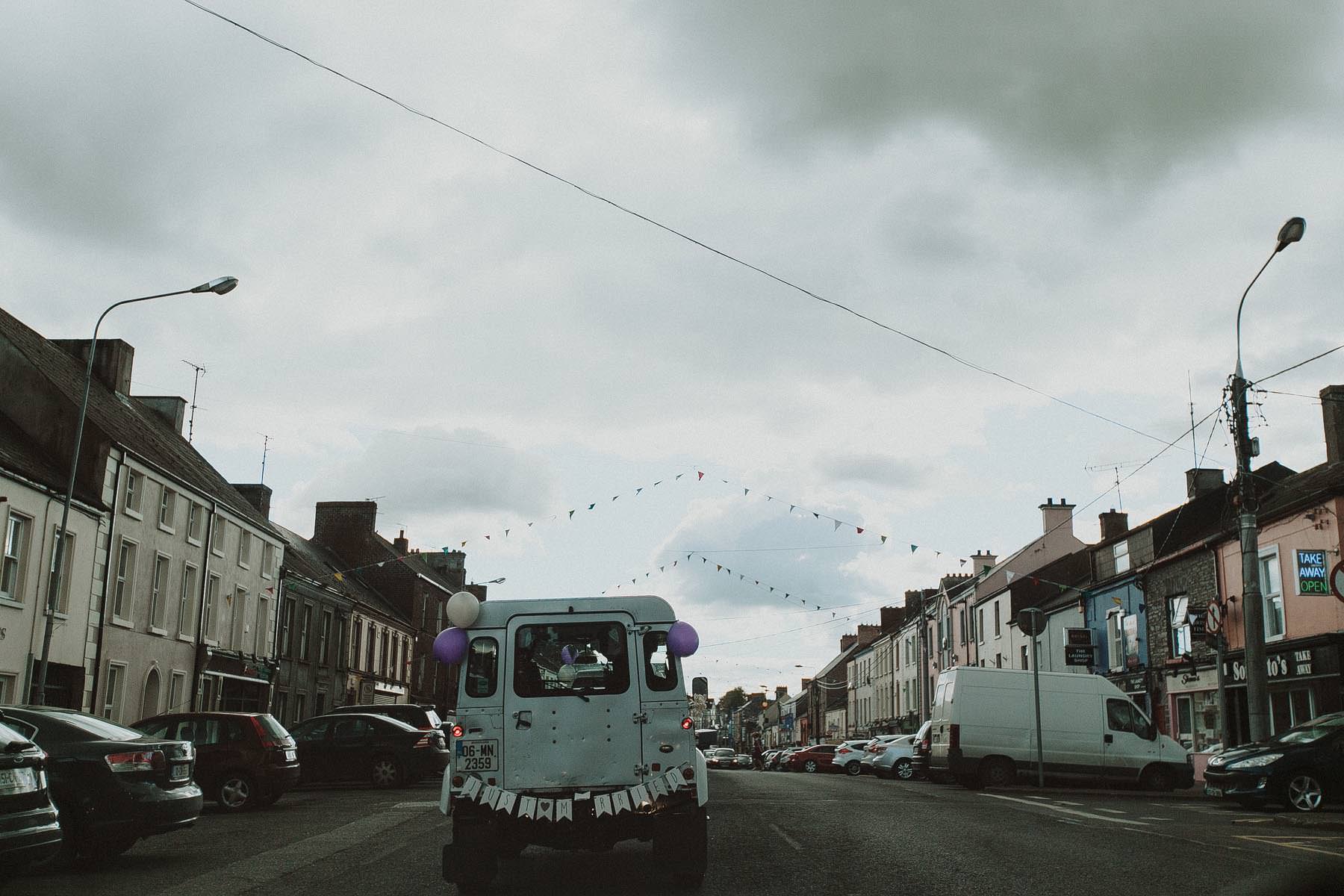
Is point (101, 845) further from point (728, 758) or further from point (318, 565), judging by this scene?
point (728, 758)

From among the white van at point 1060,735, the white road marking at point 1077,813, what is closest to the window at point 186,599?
the white van at point 1060,735

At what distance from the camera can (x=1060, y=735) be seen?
2517 centimetres

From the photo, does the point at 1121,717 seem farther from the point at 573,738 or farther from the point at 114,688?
the point at 114,688

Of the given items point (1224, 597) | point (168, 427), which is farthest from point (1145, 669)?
point (168, 427)

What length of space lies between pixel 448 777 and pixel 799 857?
135 inches

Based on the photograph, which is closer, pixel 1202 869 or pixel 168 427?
pixel 1202 869

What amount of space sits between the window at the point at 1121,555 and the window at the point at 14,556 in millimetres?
31076

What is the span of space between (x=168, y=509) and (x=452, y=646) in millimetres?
27068

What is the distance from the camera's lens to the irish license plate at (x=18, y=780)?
26.4 feet

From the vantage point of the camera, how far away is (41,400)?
29000 millimetres

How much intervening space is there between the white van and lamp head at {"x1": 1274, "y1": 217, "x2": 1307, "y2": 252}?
989 centimetres

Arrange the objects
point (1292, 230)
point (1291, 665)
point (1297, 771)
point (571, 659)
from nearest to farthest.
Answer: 1. point (571, 659)
2. point (1297, 771)
3. point (1292, 230)
4. point (1291, 665)

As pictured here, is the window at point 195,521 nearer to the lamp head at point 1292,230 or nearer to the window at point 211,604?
the window at point 211,604

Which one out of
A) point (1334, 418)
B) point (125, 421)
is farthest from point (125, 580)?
point (1334, 418)
